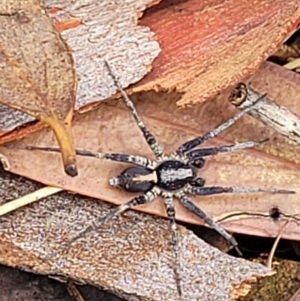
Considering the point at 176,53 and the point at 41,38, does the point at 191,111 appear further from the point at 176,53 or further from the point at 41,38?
the point at 41,38

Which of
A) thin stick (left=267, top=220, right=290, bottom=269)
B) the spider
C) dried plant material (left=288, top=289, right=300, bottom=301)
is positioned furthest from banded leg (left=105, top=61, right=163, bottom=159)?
dried plant material (left=288, top=289, right=300, bottom=301)

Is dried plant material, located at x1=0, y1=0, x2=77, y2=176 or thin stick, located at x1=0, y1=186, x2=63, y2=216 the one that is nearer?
dried plant material, located at x1=0, y1=0, x2=77, y2=176

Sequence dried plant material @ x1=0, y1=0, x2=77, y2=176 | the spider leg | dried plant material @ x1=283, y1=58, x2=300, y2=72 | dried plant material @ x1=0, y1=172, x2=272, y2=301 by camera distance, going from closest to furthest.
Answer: dried plant material @ x1=0, y1=0, x2=77, y2=176
dried plant material @ x1=0, y1=172, x2=272, y2=301
the spider leg
dried plant material @ x1=283, y1=58, x2=300, y2=72

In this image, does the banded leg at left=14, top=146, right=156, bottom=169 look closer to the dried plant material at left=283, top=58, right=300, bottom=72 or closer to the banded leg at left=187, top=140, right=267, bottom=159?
the banded leg at left=187, top=140, right=267, bottom=159

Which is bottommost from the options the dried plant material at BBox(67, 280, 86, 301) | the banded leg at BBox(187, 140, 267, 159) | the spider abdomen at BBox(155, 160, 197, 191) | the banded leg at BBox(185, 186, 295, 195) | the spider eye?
the dried plant material at BBox(67, 280, 86, 301)

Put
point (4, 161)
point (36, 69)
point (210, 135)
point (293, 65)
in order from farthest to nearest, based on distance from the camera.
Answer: point (293, 65) < point (210, 135) < point (4, 161) < point (36, 69)

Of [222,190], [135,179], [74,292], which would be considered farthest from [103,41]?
[74,292]

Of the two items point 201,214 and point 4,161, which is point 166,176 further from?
point 4,161
